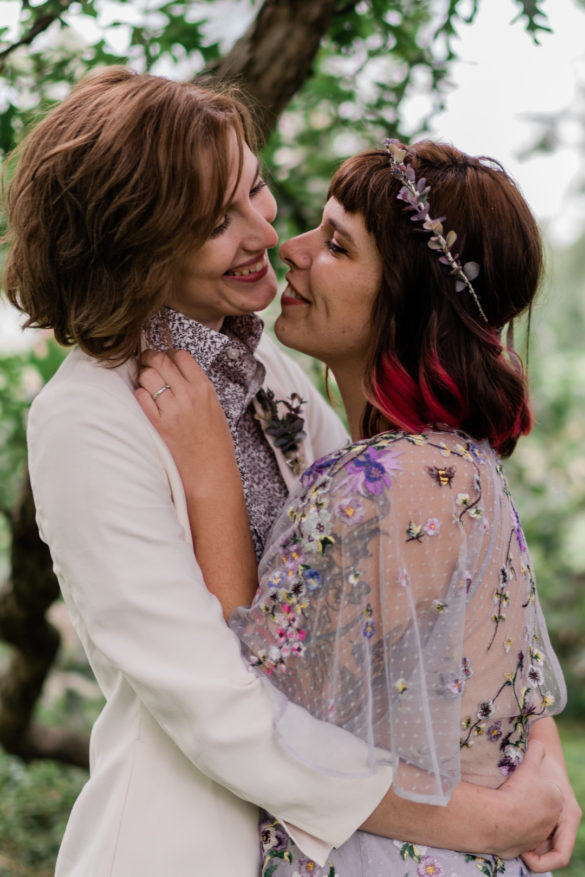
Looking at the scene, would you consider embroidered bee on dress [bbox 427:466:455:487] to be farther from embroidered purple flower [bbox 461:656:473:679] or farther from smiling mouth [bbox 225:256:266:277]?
smiling mouth [bbox 225:256:266:277]

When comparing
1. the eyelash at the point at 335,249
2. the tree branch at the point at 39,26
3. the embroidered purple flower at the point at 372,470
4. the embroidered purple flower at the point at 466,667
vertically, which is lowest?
the embroidered purple flower at the point at 466,667

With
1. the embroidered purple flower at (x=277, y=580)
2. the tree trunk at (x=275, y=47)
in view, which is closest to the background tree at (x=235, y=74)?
the tree trunk at (x=275, y=47)

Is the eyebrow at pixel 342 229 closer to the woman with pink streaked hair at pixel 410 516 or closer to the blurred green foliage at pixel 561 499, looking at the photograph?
the woman with pink streaked hair at pixel 410 516

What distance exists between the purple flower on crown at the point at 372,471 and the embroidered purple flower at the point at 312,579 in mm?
160

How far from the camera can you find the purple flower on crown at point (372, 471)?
1638 millimetres

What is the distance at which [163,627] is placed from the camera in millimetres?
1587

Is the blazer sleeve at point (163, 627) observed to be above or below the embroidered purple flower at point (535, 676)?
above

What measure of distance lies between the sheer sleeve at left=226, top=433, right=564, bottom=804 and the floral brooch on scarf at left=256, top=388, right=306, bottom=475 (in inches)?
18.5

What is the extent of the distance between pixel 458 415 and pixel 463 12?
Result: 3.73ft

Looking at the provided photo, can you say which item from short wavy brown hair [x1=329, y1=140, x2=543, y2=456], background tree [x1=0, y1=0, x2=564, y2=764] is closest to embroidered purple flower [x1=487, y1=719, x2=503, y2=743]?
short wavy brown hair [x1=329, y1=140, x2=543, y2=456]

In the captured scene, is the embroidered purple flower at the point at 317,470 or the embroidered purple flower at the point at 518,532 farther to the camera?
the embroidered purple flower at the point at 518,532

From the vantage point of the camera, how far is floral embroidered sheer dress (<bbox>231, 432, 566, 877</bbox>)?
1.61 metres

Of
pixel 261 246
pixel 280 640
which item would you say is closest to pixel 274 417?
pixel 261 246

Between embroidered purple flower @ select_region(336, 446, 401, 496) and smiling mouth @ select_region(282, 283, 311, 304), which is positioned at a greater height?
smiling mouth @ select_region(282, 283, 311, 304)
